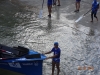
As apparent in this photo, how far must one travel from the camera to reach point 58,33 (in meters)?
14.4

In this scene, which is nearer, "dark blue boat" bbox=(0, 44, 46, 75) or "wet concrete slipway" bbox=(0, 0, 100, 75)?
"dark blue boat" bbox=(0, 44, 46, 75)

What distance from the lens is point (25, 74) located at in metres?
9.30

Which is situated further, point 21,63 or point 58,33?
point 58,33

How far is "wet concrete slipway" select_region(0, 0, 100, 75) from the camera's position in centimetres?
1117

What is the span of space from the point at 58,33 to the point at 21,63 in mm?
5804

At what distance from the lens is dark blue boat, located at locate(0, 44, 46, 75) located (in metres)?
8.92

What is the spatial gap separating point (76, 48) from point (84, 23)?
3993 millimetres

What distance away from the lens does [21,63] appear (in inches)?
353

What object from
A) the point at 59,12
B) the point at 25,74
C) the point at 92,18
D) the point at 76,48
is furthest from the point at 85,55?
the point at 59,12

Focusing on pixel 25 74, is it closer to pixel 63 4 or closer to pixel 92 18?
pixel 92 18

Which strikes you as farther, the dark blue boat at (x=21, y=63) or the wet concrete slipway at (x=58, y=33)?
the wet concrete slipway at (x=58, y=33)

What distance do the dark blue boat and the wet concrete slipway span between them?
113 centimetres

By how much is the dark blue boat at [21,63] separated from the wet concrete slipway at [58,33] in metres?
1.13

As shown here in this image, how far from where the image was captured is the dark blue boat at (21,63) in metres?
8.92
